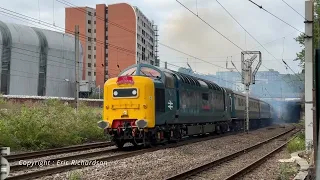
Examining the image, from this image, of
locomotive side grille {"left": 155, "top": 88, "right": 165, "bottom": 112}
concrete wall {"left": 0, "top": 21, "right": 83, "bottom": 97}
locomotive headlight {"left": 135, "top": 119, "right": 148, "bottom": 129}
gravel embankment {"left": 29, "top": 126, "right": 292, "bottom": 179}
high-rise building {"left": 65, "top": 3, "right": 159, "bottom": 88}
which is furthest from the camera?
high-rise building {"left": 65, "top": 3, "right": 159, "bottom": 88}

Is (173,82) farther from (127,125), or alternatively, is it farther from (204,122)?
(204,122)

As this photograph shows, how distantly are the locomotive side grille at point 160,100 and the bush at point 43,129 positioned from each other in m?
5.21

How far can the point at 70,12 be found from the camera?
101 metres

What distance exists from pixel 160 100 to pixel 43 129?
5399 mm

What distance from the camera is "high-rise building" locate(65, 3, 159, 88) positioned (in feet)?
311

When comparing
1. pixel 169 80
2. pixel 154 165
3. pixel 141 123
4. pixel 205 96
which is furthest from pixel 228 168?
pixel 205 96

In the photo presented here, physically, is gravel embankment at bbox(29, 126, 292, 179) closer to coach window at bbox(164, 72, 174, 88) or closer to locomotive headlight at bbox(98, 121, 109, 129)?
locomotive headlight at bbox(98, 121, 109, 129)

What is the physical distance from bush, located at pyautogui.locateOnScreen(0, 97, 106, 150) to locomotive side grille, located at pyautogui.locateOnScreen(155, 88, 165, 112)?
17.1 feet

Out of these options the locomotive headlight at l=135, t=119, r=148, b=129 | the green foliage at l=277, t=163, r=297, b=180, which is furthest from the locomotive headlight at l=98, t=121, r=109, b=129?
the green foliage at l=277, t=163, r=297, b=180

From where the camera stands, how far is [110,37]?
9862 cm

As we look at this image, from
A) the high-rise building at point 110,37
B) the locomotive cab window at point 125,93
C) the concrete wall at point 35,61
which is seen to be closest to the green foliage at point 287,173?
the locomotive cab window at point 125,93

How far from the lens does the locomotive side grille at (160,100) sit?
16.9m

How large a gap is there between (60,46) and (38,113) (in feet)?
191

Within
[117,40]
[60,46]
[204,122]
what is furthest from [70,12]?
[204,122]
